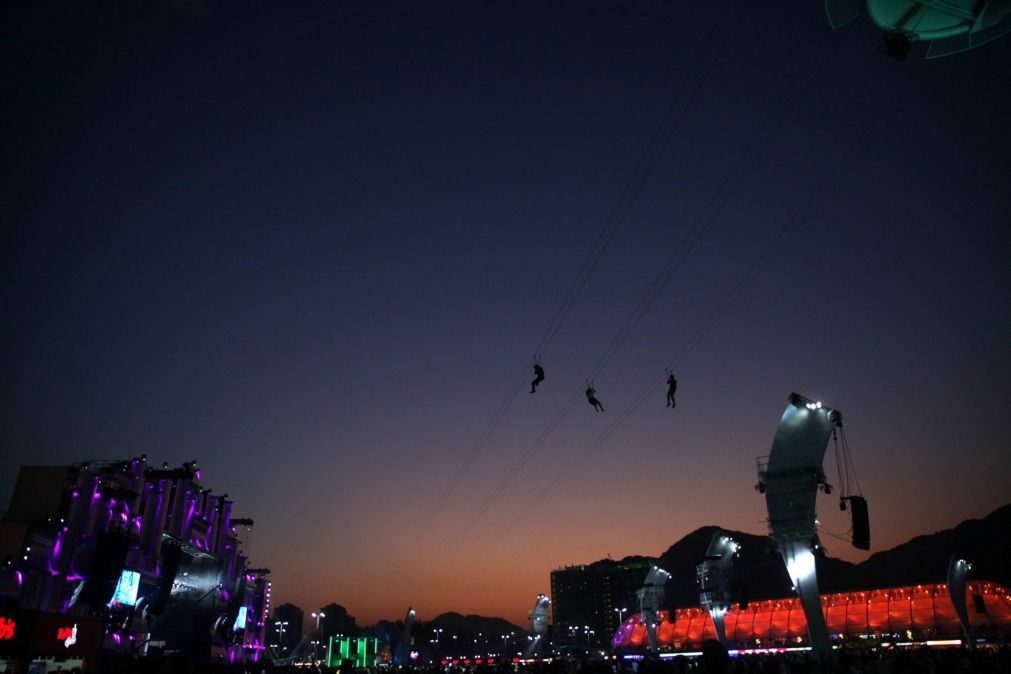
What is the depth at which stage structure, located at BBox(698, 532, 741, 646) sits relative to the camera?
126 feet

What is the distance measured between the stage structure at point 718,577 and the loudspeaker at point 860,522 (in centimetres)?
1959

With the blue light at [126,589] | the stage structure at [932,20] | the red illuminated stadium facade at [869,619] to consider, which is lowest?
the red illuminated stadium facade at [869,619]

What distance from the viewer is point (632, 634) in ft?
232

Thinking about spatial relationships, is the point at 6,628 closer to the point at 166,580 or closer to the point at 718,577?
the point at 166,580

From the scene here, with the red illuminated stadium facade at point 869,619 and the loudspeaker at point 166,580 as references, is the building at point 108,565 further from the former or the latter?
the red illuminated stadium facade at point 869,619

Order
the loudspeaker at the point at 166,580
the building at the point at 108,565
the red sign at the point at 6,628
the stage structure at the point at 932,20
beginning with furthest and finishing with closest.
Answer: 1. the loudspeaker at the point at 166,580
2. the building at the point at 108,565
3. the red sign at the point at 6,628
4. the stage structure at the point at 932,20

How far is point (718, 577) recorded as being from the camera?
38969mm

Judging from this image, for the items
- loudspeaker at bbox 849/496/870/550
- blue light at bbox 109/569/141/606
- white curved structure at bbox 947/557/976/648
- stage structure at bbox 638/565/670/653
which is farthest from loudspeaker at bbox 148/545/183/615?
white curved structure at bbox 947/557/976/648

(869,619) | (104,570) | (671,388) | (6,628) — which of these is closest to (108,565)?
(104,570)

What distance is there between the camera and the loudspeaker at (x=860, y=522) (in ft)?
63.9

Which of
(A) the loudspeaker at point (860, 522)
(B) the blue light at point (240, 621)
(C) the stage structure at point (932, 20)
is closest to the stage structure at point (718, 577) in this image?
(A) the loudspeaker at point (860, 522)

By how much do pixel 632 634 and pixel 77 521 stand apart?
5993 cm

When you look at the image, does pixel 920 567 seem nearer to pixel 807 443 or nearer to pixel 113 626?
pixel 807 443

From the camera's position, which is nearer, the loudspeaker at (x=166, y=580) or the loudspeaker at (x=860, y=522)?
the loudspeaker at (x=860, y=522)
